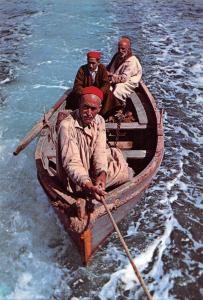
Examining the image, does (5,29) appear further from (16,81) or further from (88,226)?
(88,226)

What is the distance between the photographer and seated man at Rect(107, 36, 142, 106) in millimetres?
7594

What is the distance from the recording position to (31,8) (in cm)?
2161

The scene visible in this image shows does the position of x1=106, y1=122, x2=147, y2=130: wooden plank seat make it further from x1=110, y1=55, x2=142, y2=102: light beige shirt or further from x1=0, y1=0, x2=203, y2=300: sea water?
x1=0, y1=0, x2=203, y2=300: sea water

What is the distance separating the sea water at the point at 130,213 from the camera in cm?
576

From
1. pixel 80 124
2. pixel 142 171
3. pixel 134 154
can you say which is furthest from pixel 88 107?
pixel 134 154

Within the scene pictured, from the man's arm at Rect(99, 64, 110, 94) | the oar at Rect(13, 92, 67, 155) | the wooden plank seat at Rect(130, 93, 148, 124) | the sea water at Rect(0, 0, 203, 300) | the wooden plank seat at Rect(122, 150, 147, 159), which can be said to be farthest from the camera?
the wooden plank seat at Rect(130, 93, 148, 124)

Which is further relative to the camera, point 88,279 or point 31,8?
point 31,8

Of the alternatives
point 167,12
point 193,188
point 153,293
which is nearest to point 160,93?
point 193,188

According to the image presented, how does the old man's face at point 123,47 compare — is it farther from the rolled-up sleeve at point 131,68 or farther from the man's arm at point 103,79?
the man's arm at point 103,79

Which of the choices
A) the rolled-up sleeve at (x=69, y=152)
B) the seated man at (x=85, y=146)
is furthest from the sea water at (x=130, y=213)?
the rolled-up sleeve at (x=69, y=152)

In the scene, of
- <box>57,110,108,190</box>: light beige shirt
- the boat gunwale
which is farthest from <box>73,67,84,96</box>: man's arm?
<box>57,110,108,190</box>: light beige shirt

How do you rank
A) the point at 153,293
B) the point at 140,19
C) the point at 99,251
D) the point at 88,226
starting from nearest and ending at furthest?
the point at 88,226
the point at 153,293
the point at 99,251
the point at 140,19

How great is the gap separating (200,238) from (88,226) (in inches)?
110

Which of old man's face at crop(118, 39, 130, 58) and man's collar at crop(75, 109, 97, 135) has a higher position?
old man's face at crop(118, 39, 130, 58)
